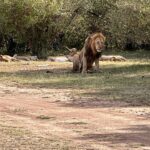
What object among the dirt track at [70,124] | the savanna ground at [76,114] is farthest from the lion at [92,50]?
the dirt track at [70,124]

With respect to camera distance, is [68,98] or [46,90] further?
[46,90]

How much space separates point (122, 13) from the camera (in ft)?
78.8

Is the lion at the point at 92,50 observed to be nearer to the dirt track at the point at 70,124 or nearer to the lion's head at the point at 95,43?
the lion's head at the point at 95,43

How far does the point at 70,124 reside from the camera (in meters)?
9.88

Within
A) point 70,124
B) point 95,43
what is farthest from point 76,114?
point 95,43

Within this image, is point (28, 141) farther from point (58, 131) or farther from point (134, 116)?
point (134, 116)

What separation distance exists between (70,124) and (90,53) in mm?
12528

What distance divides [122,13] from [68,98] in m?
10.8

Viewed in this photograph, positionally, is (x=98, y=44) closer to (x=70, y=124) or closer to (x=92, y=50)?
(x=92, y=50)

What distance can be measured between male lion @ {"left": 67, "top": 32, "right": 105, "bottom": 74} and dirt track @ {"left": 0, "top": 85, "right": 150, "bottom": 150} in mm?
7997

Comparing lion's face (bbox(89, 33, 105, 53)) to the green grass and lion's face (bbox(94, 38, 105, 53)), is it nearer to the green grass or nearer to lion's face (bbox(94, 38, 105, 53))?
lion's face (bbox(94, 38, 105, 53))

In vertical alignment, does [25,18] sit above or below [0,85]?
above

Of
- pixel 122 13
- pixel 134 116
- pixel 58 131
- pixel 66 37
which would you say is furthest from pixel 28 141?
pixel 66 37

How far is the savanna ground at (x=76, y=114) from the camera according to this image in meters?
8.24
